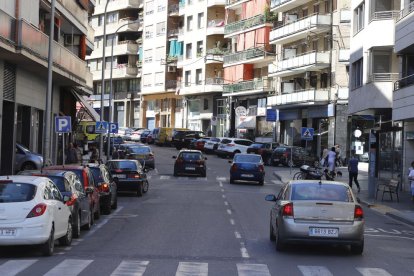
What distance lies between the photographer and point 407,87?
1330 inches

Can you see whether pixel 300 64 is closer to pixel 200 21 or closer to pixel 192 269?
pixel 200 21

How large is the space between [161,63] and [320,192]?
80421mm

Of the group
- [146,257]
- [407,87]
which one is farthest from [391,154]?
[146,257]

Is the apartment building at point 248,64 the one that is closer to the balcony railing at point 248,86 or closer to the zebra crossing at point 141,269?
the balcony railing at point 248,86

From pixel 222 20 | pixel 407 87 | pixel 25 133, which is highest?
pixel 222 20

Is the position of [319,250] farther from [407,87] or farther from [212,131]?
[212,131]

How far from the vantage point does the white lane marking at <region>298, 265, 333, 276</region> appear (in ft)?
42.0

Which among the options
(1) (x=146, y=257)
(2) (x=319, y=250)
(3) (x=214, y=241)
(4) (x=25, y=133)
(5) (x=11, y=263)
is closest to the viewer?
(5) (x=11, y=263)

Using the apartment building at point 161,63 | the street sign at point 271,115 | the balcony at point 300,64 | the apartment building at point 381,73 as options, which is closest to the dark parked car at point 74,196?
the apartment building at point 381,73

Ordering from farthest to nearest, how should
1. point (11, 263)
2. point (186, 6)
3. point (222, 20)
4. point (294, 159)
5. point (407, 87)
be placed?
point (186, 6) → point (222, 20) → point (294, 159) → point (407, 87) → point (11, 263)

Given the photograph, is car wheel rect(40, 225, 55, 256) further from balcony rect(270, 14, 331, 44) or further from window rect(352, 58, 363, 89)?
balcony rect(270, 14, 331, 44)

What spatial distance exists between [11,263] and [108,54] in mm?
92953

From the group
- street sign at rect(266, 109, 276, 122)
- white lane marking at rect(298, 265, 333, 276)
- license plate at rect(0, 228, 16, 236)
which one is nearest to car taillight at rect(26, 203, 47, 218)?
license plate at rect(0, 228, 16, 236)

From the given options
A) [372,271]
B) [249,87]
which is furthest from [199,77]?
[372,271]
